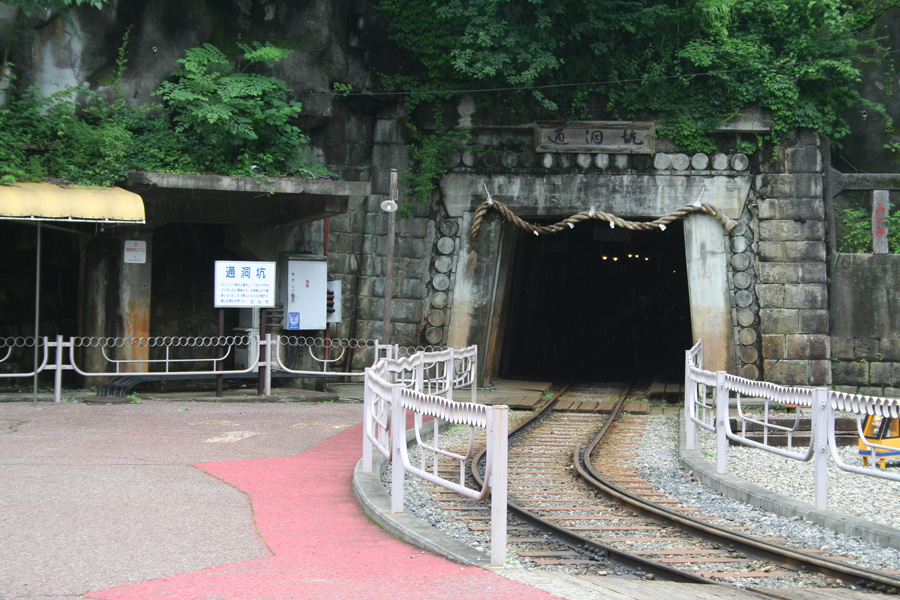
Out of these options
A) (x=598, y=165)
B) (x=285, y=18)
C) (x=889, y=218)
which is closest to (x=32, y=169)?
(x=285, y=18)

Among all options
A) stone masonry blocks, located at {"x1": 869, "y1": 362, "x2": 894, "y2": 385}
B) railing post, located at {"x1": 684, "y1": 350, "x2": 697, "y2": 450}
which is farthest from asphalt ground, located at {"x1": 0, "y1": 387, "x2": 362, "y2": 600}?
stone masonry blocks, located at {"x1": 869, "y1": 362, "x2": 894, "y2": 385}

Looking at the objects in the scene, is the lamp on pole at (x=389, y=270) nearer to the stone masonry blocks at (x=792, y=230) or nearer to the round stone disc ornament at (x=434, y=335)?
the round stone disc ornament at (x=434, y=335)

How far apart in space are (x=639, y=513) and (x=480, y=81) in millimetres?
11766

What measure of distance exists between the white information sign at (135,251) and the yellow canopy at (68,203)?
1310mm

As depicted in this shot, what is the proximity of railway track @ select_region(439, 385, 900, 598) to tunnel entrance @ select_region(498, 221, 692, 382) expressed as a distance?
42.6ft

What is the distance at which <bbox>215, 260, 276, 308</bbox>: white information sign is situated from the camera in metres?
15.0

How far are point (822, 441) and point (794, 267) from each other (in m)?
10.6

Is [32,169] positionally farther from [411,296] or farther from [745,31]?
[745,31]

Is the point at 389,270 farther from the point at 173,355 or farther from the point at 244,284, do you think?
the point at 173,355

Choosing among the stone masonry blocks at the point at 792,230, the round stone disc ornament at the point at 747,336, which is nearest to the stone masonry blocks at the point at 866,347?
the round stone disc ornament at the point at 747,336

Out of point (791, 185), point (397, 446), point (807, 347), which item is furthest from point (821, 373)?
point (397, 446)

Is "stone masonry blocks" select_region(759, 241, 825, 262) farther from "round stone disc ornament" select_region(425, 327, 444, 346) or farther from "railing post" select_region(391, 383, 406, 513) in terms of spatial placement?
"railing post" select_region(391, 383, 406, 513)

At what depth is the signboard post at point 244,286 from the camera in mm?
14977

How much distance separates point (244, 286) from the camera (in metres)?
15.1
